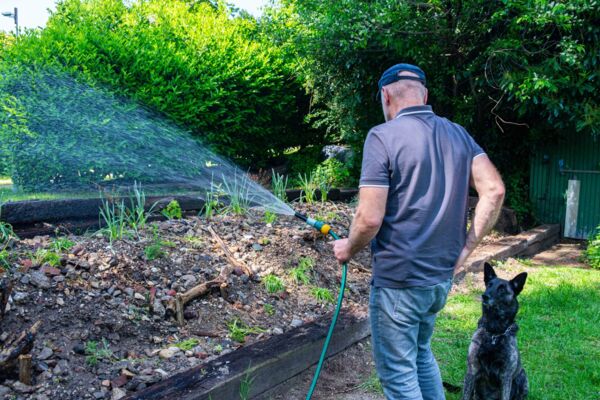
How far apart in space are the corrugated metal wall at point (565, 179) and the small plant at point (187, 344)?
763cm

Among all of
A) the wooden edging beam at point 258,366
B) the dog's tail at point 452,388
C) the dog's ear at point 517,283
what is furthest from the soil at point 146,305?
the dog's ear at point 517,283

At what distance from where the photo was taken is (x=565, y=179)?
9383 mm

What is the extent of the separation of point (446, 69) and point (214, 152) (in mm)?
3994

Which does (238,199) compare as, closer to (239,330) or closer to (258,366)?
(239,330)

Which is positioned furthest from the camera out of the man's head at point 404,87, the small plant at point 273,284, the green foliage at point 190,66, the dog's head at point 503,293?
the green foliage at point 190,66

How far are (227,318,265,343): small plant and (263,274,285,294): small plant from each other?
0.59m

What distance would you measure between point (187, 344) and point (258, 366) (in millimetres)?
587

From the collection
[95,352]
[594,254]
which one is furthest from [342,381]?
[594,254]

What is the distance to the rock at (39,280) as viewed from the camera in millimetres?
3598

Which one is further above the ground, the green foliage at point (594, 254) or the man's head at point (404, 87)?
the man's head at point (404, 87)

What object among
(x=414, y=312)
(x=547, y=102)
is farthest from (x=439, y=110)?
(x=414, y=312)

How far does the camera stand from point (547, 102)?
24.3 ft

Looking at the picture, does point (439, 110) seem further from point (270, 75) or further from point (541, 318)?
point (541, 318)

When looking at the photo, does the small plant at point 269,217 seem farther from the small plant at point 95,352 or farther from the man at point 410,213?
the man at point 410,213
